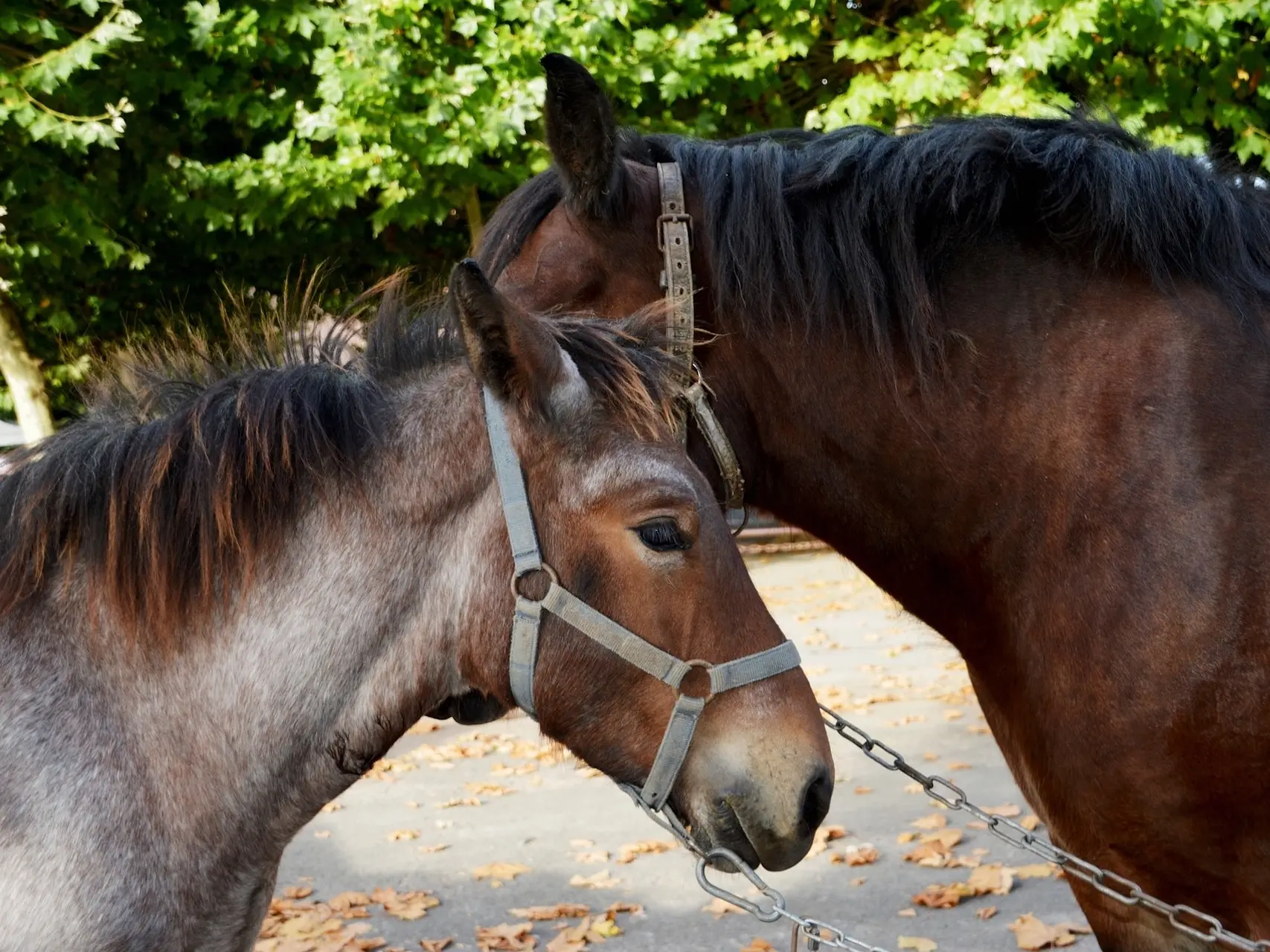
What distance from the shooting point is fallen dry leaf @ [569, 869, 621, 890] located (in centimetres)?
502

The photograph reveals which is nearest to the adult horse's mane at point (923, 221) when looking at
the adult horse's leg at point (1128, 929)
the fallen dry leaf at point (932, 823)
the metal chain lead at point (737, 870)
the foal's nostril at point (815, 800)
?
the foal's nostril at point (815, 800)

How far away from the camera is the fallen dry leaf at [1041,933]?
4.25m

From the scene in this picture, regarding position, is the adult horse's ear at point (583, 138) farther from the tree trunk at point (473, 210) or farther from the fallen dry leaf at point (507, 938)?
the tree trunk at point (473, 210)

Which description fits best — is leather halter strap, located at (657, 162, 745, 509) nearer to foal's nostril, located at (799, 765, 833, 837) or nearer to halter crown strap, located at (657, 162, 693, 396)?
halter crown strap, located at (657, 162, 693, 396)

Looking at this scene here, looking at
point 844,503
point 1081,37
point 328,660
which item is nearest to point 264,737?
point 328,660

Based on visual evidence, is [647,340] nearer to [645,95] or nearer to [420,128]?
[420,128]

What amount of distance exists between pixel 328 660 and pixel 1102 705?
4.88ft

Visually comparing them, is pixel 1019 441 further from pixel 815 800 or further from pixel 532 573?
pixel 532 573

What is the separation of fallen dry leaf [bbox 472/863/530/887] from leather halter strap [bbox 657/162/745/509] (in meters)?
3.30

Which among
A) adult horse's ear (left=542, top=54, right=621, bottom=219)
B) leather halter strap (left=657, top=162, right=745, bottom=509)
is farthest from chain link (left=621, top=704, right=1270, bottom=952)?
adult horse's ear (left=542, top=54, right=621, bottom=219)

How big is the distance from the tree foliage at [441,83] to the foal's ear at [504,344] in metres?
6.85

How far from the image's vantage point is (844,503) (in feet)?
8.27

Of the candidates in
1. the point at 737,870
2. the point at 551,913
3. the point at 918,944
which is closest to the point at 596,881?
the point at 551,913

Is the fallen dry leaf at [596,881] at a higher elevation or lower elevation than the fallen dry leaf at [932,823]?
higher
